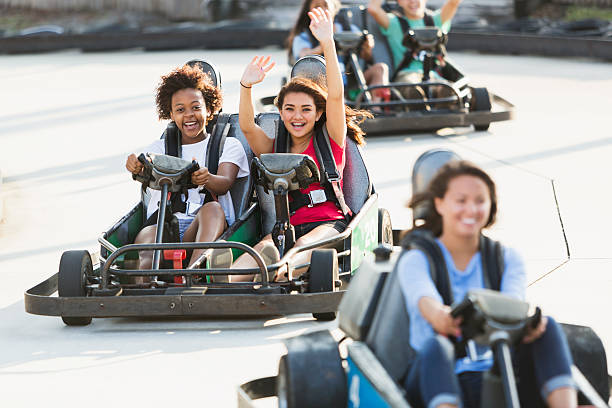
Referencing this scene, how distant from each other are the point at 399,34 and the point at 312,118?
4.12 m

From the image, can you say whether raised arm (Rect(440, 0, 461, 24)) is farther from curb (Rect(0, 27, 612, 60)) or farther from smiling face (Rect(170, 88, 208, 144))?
curb (Rect(0, 27, 612, 60))

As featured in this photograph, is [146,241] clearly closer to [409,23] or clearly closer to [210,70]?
[210,70]

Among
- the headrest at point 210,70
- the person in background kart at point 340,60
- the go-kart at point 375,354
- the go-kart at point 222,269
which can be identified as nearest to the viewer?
the go-kart at point 375,354

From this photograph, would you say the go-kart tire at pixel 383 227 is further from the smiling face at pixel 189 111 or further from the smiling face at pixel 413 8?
the smiling face at pixel 413 8

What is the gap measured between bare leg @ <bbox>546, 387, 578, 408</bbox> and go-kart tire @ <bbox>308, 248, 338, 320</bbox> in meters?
1.59

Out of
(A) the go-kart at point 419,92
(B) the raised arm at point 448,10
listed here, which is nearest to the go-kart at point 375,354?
(A) the go-kart at point 419,92

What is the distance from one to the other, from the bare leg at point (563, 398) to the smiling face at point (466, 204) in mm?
428

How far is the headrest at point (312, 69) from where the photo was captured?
15.6ft

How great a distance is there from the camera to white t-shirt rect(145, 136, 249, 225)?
445 cm

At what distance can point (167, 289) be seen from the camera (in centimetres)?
394

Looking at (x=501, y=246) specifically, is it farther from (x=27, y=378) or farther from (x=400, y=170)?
(x=400, y=170)

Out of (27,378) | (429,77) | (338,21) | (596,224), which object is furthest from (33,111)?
(27,378)

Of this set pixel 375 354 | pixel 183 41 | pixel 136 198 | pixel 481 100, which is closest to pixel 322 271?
pixel 375 354

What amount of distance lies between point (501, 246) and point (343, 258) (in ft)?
5.21
